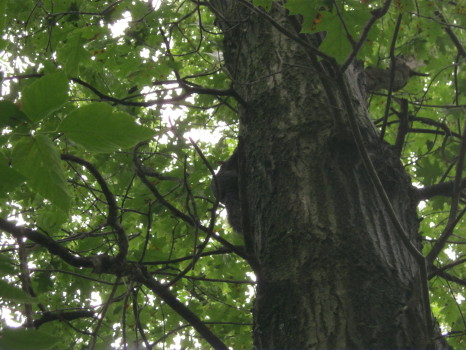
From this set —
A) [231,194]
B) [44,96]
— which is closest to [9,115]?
[44,96]

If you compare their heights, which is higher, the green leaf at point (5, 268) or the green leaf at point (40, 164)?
the green leaf at point (40, 164)

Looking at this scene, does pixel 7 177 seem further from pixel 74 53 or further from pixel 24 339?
pixel 74 53

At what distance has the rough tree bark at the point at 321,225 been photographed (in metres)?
1.21

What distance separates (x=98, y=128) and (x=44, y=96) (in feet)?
0.30

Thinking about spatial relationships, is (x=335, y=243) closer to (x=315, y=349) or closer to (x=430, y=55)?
(x=315, y=349)

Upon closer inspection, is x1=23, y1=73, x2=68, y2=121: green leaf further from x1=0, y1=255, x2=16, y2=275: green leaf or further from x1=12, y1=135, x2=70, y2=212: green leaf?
x1=0, y1=255, x2=16, y2=275: green leaf

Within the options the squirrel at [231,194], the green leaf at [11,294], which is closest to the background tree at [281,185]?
the green leaf at [11,294]

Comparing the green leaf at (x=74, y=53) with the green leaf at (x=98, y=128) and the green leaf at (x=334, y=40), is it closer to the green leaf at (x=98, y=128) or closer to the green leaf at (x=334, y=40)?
the green leaf at (x=334, y=40)

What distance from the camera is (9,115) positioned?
0.73 metres

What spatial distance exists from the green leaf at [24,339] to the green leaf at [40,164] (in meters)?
0.25

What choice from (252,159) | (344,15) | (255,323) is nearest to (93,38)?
(252,159)

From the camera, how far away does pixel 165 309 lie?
120 inches

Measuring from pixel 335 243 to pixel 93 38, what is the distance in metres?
1.59

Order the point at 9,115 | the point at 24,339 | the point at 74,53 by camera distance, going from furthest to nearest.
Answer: the point at 74,53, the point at 9,115, the point at 24,339
